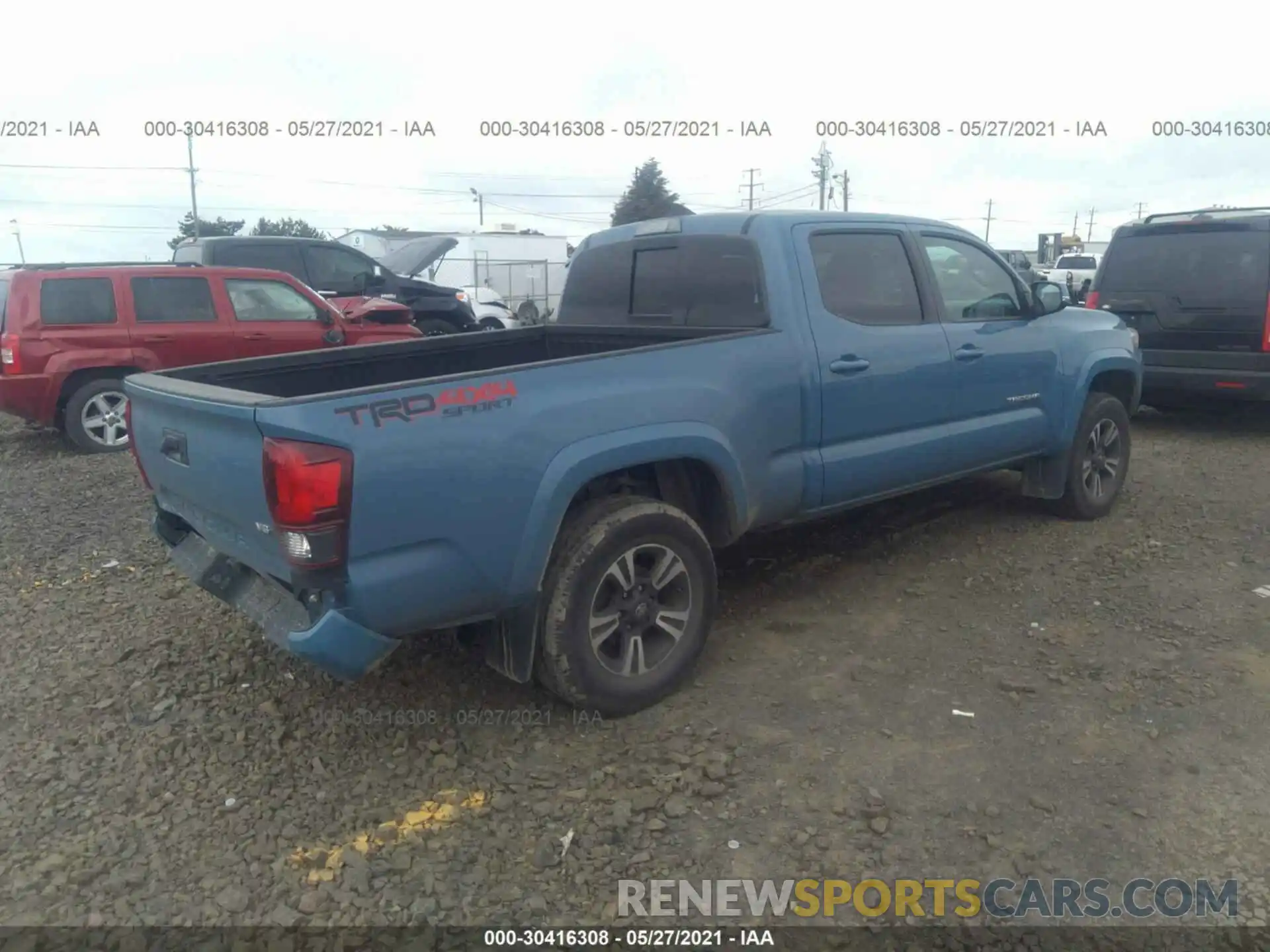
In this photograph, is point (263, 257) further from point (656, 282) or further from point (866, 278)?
point (866, 278)

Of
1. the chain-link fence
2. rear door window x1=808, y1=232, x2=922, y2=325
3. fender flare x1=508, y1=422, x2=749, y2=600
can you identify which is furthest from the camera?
the chain-link fence

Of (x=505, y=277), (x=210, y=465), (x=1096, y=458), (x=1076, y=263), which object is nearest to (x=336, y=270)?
(x=1096, y=458)

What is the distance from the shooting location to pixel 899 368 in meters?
4.59

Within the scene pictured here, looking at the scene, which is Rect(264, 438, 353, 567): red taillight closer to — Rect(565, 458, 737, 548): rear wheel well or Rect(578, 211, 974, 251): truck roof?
Rect(565, 458, 737, 548): rear wheel well

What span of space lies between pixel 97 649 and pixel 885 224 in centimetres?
406

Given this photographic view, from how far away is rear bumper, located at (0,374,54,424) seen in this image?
811 centimetres

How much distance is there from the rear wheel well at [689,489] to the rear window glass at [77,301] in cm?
652

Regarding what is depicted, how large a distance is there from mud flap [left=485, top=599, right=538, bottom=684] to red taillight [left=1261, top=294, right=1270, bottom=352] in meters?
7.08

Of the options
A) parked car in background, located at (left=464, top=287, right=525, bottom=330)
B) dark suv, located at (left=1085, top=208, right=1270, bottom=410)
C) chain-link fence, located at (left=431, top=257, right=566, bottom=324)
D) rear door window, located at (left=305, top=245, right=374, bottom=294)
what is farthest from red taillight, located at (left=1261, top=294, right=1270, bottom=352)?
chain-link fence, located at (left=431, top=257, right=566, bottom=324)

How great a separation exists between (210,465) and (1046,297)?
4.41 meters

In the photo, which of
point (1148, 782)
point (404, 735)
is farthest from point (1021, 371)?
point (404, 735)

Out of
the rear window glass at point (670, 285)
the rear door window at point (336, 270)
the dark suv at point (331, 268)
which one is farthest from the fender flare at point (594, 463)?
the rear door window at point (336, 270)

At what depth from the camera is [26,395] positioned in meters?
8.15

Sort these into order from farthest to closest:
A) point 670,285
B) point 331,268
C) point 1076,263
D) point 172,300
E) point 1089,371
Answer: point 1076,263 → point 331,268 → point 172,300 → point 1089,371 → point 670,285
